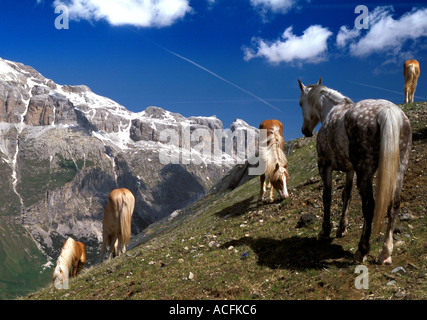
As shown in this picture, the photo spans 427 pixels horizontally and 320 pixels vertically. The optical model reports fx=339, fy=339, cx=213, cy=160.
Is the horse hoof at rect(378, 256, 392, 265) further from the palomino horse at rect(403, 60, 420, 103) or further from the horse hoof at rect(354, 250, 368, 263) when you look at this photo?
the palomino horse at rect(403, 60, 420, 103)

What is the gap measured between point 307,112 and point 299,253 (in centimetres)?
494

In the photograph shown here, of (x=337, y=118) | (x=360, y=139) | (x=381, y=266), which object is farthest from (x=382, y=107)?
(x=381, y=266)

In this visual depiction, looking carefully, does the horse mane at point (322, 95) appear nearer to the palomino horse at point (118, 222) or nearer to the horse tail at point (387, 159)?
the horse tail at point (387, 159)

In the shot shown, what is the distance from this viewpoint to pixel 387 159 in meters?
7.57

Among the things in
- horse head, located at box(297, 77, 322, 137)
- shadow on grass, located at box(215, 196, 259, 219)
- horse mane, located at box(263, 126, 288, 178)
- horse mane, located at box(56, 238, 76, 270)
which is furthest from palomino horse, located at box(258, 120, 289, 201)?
horse mane, located at box(56, 238, 76, 270)

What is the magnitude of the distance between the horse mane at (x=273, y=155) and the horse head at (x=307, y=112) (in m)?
4.92

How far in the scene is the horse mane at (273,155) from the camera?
1719 cm

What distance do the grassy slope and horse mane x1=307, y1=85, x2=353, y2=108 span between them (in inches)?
159

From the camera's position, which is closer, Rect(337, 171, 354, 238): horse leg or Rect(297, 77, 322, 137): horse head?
Rect(337, 171, 354, 238): horse leg

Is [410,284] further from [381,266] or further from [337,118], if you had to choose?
[337,118]

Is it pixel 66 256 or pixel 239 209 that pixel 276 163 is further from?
pixel 66 256

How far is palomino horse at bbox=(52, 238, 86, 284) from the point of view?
18641mm

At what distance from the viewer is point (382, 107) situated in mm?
7941
